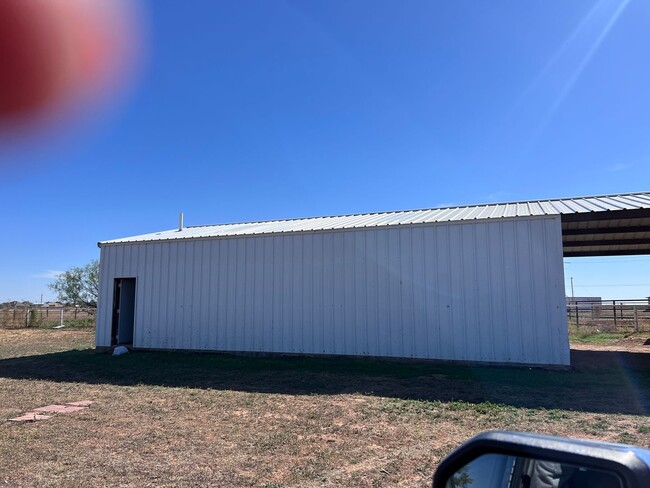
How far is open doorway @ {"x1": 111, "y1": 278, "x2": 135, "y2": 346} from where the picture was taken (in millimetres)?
16297

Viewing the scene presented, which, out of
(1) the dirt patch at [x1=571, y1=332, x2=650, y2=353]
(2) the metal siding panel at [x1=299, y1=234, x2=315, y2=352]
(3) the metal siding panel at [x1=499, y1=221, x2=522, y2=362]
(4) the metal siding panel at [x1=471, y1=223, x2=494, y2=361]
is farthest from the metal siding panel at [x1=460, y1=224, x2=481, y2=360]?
(1) the dirt patch at [x1=571, y1=332, x2=650, y2=353]

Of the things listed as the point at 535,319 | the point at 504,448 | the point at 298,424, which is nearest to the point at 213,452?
the point at 298,424

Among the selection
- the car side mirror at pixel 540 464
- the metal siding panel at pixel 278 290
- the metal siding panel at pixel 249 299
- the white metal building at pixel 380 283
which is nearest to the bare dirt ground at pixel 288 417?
the white metal building at pixel 380 283

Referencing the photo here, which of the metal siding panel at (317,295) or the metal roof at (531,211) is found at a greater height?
the metal roof at (531,211)

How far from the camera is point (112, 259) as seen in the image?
1638 centimetres

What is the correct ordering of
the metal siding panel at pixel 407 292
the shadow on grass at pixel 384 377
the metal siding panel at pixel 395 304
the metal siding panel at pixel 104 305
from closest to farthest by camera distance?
1. the shadow on grass at pixel 384 377
2. the metal siding panel at pixel 407 292
3. the metal siding panel at pixel 395 304
4. the metal siding panel at pixel 104 305

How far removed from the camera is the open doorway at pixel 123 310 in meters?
16.3

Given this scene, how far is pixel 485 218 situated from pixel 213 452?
28.1 feet

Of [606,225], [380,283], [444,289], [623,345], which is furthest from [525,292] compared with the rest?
[623,345]

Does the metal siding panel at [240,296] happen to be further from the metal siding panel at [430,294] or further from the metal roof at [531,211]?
the metal siding panel at [430,294]

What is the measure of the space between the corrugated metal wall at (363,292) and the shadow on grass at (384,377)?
1.80 feet

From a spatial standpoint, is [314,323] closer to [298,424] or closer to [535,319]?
[535,319]

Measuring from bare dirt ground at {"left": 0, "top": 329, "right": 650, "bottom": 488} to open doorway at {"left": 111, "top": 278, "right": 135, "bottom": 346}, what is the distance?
413 centimetres

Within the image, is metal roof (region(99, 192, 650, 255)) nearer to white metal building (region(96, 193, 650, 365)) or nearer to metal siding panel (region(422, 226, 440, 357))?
white metal building (region(96, 193, 650, 365))
